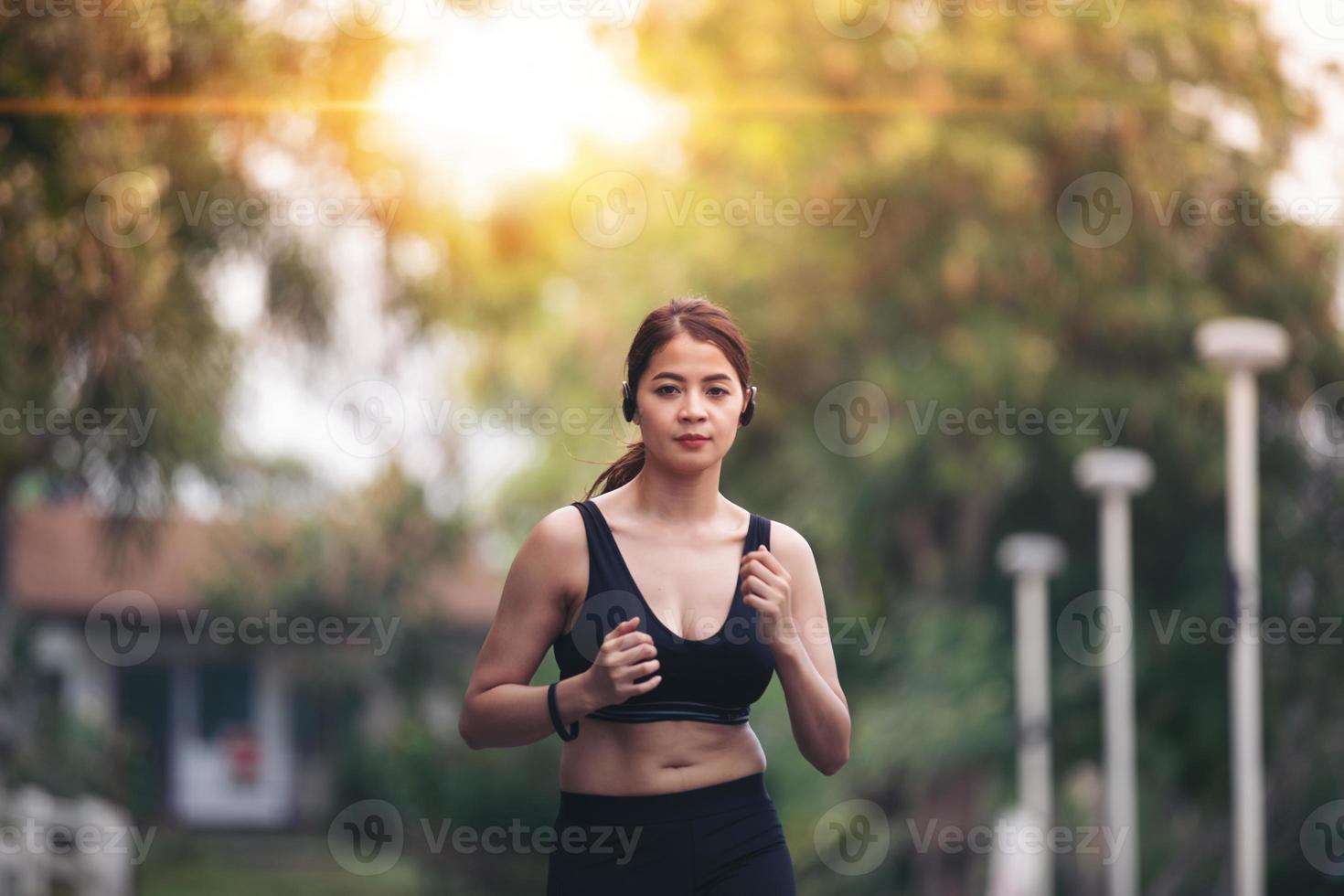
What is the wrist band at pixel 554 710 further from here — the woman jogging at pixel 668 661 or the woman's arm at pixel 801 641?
the woman's arm at pixel 801 641

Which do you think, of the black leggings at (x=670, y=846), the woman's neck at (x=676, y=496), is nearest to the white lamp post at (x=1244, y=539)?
the woman's neck at (x=676, y=496)

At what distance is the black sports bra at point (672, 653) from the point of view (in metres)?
3.72

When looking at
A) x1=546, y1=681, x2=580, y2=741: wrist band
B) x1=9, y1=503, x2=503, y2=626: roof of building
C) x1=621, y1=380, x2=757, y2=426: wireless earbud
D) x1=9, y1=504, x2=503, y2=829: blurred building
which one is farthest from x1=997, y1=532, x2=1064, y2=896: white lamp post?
x1=546, y1=681, x2=580, y2=741: wrist band

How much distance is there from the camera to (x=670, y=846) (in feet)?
12.3

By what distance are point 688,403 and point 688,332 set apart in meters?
0.17

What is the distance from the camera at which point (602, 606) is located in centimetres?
379

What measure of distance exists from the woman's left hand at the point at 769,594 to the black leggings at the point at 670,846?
34cm

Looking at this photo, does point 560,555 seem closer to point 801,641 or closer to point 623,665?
point 623,665

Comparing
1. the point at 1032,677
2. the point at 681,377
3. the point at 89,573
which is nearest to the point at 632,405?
the point at 681,377

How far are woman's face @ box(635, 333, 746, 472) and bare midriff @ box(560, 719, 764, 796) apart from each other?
556 millimetres

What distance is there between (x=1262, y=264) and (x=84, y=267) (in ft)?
48.3

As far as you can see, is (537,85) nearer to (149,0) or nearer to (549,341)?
(549,341)

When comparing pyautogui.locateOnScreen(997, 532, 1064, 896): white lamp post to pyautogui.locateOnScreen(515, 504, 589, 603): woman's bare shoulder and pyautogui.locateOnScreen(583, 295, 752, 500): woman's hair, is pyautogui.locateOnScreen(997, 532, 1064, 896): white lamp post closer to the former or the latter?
pyautogui.locateOnScreen(583, 295, 752, 500): woman's hair

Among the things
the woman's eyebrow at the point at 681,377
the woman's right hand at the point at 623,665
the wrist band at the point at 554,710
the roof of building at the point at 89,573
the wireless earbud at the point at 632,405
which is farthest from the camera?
the roof of building at the point at 89,573
